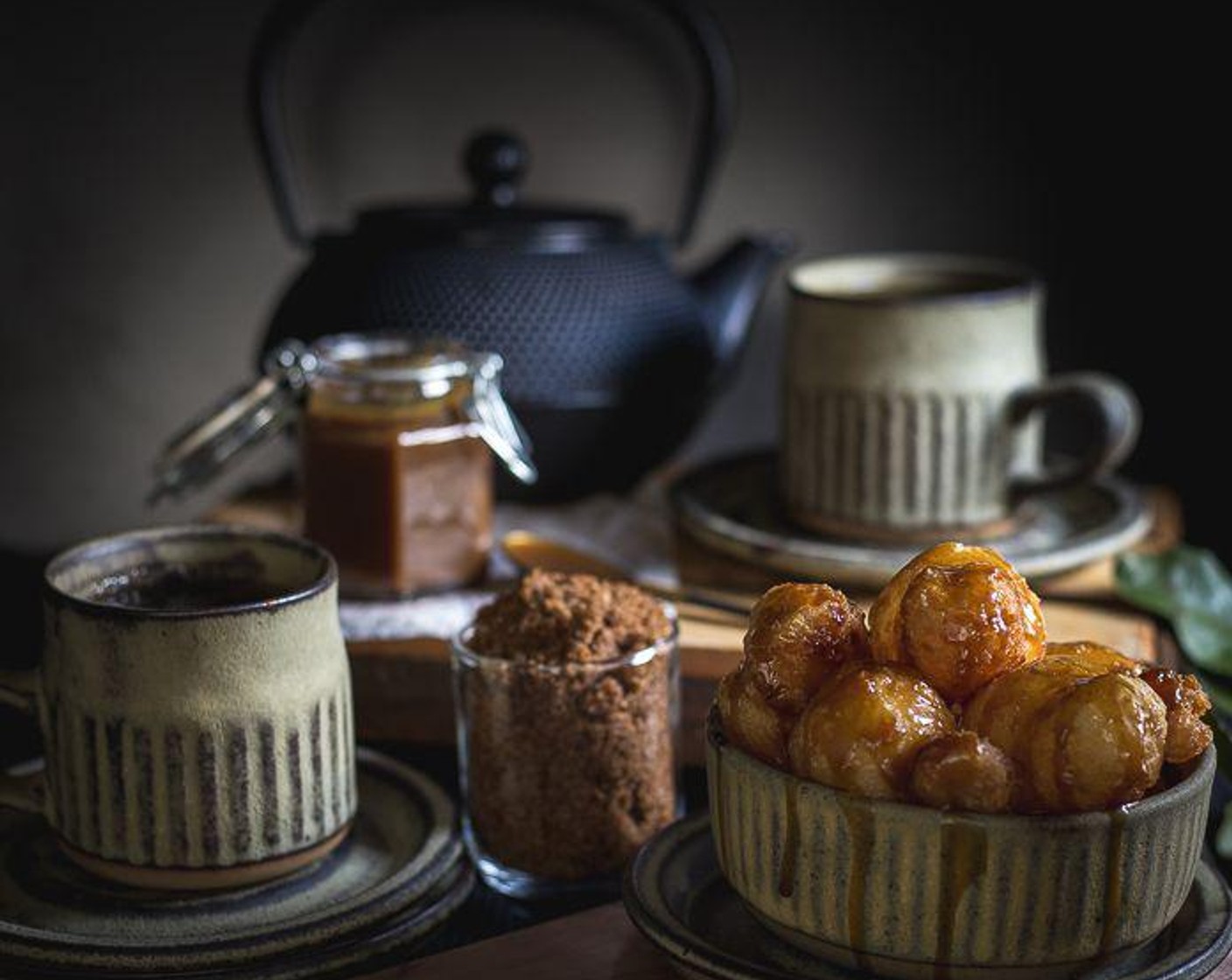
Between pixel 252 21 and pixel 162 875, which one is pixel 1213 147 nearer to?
pixel 252 21

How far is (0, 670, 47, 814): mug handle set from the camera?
29.2 inches

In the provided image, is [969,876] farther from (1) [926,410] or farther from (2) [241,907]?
(1) [926,410]

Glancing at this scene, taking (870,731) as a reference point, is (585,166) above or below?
above

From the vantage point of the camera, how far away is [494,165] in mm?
1171

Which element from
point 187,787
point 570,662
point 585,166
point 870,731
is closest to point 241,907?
point 187,787

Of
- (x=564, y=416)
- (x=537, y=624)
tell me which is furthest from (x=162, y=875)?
(x=564, y=416)

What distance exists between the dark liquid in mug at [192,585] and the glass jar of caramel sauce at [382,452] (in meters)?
0.20

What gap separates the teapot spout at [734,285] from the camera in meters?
1.25

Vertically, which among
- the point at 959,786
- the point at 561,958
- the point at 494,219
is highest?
the point at 494,219

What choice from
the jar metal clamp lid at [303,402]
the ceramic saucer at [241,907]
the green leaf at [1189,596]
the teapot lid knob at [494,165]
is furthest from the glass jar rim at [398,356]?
the green leaf at [1189,596]

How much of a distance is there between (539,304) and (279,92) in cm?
31

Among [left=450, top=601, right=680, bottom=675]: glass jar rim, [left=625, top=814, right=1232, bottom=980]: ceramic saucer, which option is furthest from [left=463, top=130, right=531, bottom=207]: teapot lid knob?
[left=625, top=814, right=1232, bottom=980]: ceramic saucer

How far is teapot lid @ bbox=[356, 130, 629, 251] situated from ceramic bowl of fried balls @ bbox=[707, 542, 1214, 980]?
0.58m

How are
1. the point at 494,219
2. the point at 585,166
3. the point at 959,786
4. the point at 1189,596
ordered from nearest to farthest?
the point at 959,786
the point at 1189,596
the point at 494,219
the point at 585,166
